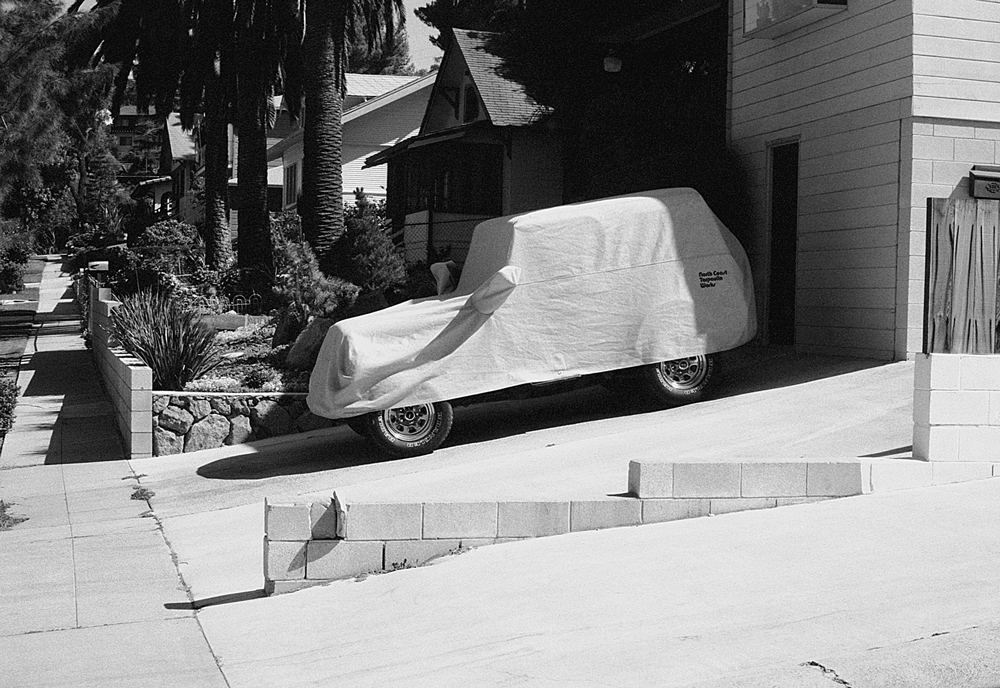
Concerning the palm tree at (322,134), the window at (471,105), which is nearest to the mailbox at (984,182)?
the palm tree at (322,134)

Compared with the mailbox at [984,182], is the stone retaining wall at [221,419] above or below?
below

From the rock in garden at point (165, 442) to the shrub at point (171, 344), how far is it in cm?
73

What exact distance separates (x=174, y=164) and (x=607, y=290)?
54.2m

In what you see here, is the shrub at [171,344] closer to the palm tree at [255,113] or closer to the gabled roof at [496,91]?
the palm tree at [255,113]

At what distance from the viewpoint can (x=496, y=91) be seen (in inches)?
934

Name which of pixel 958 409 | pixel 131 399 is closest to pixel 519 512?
pixel 958 409

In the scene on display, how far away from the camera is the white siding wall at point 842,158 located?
12.4 m

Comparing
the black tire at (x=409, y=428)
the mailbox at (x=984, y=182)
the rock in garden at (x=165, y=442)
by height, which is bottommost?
the rock in garden at (x=165, y=442)

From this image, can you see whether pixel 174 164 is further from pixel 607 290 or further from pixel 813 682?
pixel 813 682

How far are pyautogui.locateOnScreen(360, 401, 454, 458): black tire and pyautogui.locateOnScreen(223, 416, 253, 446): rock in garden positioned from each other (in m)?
2.16

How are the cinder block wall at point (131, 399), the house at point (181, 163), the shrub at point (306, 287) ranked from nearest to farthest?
the cinder block wall at point (131, 399) → the shrub at point (306, 287) → the house at point (181, 163)

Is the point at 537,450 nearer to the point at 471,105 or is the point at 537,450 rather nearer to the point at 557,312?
the point at 557,312

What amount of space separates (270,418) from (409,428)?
7.88 ft

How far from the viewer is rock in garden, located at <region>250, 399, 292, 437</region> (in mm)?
12289
